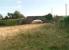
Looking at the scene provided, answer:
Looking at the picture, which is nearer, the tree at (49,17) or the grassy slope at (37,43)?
the grassy slope at (37,43)

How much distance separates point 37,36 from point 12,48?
Answer: 3.07 m

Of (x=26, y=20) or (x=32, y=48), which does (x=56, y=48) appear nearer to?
(x=32, y=48)

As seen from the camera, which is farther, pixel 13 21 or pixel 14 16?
pixel 14 16

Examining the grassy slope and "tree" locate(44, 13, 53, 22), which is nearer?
the grassy slope

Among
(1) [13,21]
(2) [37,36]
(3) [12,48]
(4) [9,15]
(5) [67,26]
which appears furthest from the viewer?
(4) [9,15]

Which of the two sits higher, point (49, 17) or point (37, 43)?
point (49, 17)

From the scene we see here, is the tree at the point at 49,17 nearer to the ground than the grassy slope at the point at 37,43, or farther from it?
farther from it

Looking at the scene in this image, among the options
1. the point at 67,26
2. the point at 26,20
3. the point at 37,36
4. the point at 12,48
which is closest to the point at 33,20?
the point at 26,20

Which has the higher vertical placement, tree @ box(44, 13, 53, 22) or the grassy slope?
tree @ box(44, 13, 53, 22)

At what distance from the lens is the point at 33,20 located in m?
29.1

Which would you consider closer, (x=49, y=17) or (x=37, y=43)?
(x=37, y=43)

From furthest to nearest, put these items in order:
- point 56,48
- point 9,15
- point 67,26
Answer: point 9,15 → point 67,26 → point 56,48

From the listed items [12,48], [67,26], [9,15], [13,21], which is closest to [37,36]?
[12,48]

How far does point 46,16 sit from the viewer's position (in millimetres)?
31719
